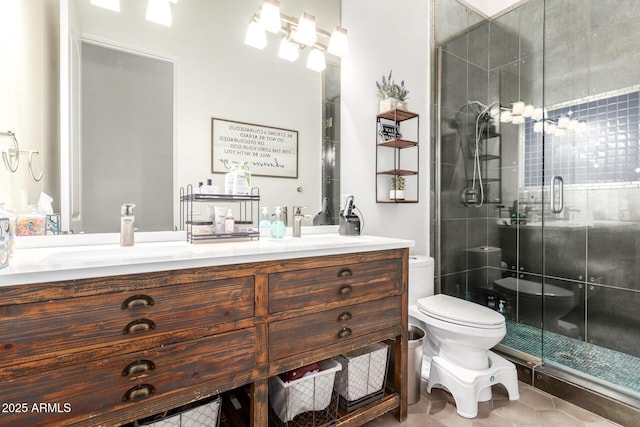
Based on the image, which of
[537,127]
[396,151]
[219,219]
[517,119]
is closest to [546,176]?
[537,127]

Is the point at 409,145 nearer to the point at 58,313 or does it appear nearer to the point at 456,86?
the point at 456,86

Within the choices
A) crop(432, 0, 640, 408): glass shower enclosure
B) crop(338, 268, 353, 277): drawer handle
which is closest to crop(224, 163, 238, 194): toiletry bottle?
crop(338, 268, 353, 277): drawer handle

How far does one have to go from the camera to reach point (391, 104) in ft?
6.91

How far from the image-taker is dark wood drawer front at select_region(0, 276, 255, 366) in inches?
31.4

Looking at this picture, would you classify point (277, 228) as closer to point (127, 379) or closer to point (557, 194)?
point (127, 379)

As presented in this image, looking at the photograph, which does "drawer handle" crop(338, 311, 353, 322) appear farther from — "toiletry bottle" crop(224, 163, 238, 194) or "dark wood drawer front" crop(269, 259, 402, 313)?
"toiletry bottle" crop(224, 163, 238, 194)

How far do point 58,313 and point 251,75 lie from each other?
138 centimetres

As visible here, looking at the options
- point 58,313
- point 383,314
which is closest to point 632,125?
point 383,314

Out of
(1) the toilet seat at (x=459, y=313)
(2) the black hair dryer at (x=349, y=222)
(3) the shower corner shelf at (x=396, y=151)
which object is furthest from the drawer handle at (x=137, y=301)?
(3) the shower corner shelf at (x=396, y=151)

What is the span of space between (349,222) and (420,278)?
659 mm

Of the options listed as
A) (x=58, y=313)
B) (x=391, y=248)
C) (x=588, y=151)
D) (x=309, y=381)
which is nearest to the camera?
(x=58, y=313)

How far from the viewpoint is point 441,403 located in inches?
69.9

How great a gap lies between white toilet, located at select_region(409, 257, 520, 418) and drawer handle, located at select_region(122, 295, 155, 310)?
1471 mm

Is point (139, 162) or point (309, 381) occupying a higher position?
point (139, 162)
